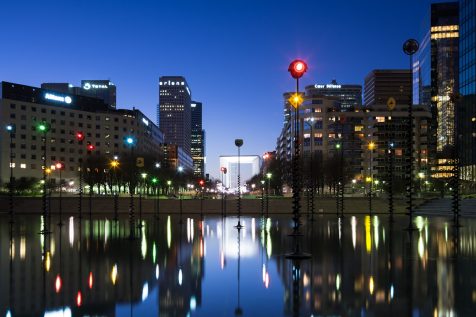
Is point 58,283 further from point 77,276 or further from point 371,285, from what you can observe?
point 371,285

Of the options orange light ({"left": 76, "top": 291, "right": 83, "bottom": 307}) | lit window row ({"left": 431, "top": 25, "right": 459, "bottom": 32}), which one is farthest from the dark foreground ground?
lit window row ({"left": 431, "top": 25, "right": 459, "bottom": 32})

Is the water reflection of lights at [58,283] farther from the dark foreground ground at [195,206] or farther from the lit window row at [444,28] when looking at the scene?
the lit window row at [444,28]

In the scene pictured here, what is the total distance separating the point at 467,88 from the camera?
84.4 metres

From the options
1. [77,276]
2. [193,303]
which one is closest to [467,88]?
[77,276]

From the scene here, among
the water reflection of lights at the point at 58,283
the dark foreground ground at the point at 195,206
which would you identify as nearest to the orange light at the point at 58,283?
the water reflection of lights at the point at 58,283

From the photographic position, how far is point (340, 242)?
953 inches

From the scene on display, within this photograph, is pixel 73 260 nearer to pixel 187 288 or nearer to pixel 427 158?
pixel 187 288

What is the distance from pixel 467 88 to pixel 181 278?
272ft

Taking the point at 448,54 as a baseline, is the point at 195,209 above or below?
below

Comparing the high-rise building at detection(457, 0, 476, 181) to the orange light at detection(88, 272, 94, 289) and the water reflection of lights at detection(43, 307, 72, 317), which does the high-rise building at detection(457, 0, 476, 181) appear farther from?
the water reflection of lights at detection(43, 307, 72, 317)

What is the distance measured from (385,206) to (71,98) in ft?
381

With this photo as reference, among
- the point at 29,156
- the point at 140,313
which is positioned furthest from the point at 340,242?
the point at 29,156

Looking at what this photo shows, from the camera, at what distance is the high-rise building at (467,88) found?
3205 inches

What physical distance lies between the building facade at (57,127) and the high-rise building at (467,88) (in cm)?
6645
